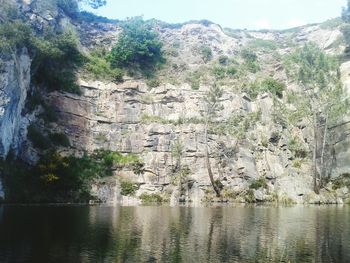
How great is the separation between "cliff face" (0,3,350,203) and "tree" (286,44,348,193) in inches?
76.4

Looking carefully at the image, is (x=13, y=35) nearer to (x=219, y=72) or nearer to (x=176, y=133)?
(x=176, y=133)

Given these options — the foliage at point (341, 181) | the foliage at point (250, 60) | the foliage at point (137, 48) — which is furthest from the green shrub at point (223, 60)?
the foliage at point (341, 181)

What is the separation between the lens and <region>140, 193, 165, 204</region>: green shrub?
5736 cm

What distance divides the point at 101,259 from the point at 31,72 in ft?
150

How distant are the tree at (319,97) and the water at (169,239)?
2905cm

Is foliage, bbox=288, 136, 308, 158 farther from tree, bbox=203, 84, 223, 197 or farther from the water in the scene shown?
the water

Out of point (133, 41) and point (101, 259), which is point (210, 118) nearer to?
point (133, 41)

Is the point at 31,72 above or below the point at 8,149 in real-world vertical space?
above

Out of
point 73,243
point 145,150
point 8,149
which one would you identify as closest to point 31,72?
point 8,149

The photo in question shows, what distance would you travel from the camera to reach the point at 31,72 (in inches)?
2335

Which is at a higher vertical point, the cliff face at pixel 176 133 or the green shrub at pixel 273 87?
the green shrub at pixel 273 87

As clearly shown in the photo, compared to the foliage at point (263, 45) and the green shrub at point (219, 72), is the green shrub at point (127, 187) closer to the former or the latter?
the green shrub at point (219, 72)

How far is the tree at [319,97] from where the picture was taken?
6144cm

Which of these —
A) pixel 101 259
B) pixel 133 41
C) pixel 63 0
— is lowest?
pixel 101 259
